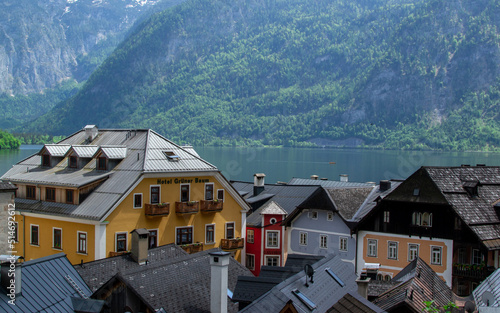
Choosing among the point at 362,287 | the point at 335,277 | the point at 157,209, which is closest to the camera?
the point at 362,287

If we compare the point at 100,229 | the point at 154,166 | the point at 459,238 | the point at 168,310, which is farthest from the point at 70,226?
the point at 459,238

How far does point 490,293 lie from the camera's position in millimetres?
24344

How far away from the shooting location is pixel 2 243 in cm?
2220

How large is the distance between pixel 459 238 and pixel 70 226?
2384cm

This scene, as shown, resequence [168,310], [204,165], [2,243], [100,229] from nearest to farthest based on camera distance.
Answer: [2,243], [168,310], [100,229], [204,165]

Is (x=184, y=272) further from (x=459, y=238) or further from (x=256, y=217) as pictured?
(x=256, y=217)

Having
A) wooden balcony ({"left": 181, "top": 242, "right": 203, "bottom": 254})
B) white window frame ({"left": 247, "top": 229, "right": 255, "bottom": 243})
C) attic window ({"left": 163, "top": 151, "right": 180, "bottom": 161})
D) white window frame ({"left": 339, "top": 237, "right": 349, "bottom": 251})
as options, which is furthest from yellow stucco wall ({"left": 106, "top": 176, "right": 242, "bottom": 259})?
white window frame ({"left": 339, "top": 237, "right": 349, "bottom": 251})

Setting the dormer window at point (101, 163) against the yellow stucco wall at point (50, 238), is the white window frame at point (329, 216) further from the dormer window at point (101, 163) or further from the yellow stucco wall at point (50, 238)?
the yellow stucco wall at point (50, 238)

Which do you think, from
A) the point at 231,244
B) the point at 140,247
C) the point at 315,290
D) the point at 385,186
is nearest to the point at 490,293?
the point at 315,290

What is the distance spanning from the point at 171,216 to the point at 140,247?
561 inches

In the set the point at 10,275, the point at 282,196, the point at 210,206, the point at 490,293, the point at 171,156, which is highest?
the point at 171,156

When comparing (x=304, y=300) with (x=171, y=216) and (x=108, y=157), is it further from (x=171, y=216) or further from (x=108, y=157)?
(x=108, y=157)

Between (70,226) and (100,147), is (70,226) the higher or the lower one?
the lower one

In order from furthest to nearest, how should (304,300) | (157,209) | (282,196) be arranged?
(282,196) → (157,209) → (304,300)
